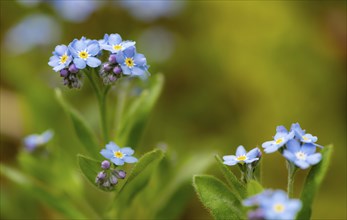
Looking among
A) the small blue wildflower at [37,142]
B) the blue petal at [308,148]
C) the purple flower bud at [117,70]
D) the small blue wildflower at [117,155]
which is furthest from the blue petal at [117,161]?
the small blue wildflower at [37,142]

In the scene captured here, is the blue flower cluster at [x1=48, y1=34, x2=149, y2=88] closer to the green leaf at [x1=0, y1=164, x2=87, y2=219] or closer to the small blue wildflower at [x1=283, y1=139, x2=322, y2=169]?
the small blue wildflower at [x1=283, y1=139, x2=322, y2=169]

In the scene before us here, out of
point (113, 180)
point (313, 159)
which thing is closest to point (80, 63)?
point (113, 180)

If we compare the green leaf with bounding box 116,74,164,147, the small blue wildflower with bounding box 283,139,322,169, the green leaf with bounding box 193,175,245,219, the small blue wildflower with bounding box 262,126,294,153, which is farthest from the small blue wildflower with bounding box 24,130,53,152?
the small blue wildflower with bounding box 283,139,322,169

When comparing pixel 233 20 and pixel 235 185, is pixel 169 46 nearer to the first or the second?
pixel 233 20

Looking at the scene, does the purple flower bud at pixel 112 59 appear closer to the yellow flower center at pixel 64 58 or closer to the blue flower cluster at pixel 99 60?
the blue flower cluster at pixel 99 60

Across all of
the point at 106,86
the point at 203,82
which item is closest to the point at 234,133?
the point at 203,82

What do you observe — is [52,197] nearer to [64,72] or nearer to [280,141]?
[64,72]

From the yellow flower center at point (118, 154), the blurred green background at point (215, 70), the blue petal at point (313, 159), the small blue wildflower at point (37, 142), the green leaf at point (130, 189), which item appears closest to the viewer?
the blue petal at point (313, 159)

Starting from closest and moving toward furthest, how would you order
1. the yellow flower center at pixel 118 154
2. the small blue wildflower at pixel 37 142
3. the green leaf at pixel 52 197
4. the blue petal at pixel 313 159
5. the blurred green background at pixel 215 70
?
1. the blue petal at pixel 313 159
2. the yellow flower center at pixel 118 154
3. the green leaf at pixel 52 197
4. the small blue wildflower at pixel 37 142
5. the blurred green background at pixel 215 70
